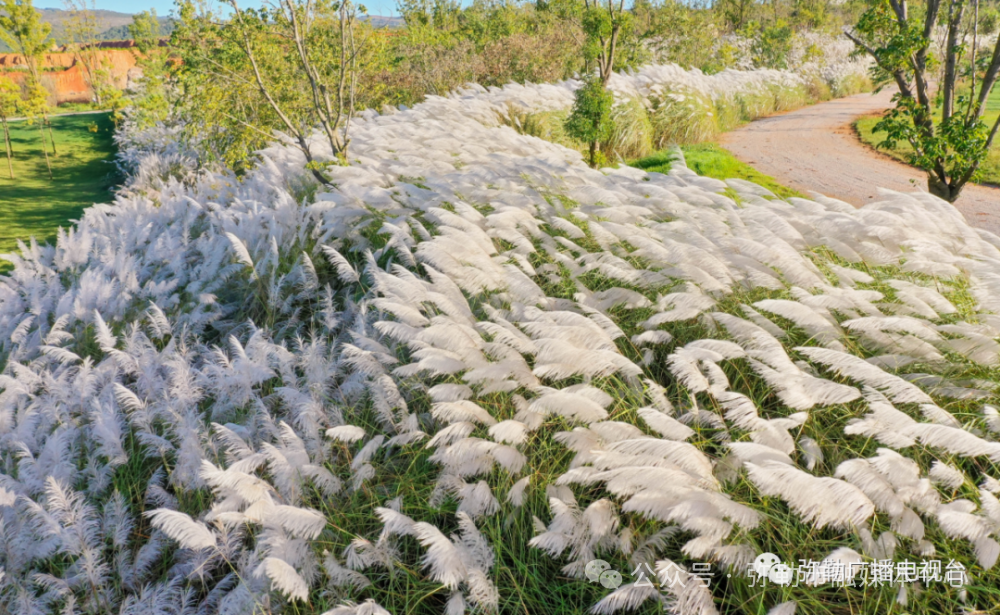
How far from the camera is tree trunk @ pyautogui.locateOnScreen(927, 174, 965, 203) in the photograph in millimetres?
4771

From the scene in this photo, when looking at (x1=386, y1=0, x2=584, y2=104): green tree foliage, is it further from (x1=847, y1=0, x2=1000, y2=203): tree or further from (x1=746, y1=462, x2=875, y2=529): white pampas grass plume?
(x1=746, y1=462, x2=875, y2=529): white pampas grass plume

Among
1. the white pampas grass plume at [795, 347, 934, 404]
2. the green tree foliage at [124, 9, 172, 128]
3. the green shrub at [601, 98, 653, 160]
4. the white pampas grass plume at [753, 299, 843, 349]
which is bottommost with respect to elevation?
the white pampas grass plume at [795, 347, 934, 404]

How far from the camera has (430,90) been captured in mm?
11984

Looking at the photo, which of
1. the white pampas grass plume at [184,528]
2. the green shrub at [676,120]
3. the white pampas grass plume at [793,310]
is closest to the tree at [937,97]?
the white pampas grass plume at [793,310]

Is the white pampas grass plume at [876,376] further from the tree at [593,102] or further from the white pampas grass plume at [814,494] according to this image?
the tree at [593,102]

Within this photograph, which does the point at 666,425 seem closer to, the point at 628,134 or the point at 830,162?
the point at 628,134

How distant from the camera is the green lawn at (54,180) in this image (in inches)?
341

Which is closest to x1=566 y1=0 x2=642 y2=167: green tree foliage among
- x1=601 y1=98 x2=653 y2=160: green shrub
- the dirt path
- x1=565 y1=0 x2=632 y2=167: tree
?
x1=565 y1=0 x2=632 y2=167: tree

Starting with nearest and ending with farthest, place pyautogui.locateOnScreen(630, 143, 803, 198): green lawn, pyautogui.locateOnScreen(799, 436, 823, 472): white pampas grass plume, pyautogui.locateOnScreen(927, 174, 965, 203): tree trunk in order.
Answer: pyautogui.locateOnScreen(799, 436, 823, 472): white pampas grass plume, pyautogui.locateOnScreen(927, 174, 965, 203): tree trunk, pyautogui.locateOnScreen(630, 143, 803, 198): green lawn

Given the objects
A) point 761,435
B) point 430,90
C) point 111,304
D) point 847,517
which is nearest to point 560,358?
point 761,435

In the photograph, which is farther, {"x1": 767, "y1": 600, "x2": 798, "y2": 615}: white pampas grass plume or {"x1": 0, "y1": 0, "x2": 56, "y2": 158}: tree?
{"x1": 0, "y1": 0, "x2": 56, "y2": 158}: tree

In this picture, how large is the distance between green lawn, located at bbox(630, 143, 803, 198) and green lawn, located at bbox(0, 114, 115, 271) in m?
8.40

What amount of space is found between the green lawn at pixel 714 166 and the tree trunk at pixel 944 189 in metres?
1.81

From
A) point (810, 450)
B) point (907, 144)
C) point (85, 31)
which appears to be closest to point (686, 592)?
point (810, 450)
